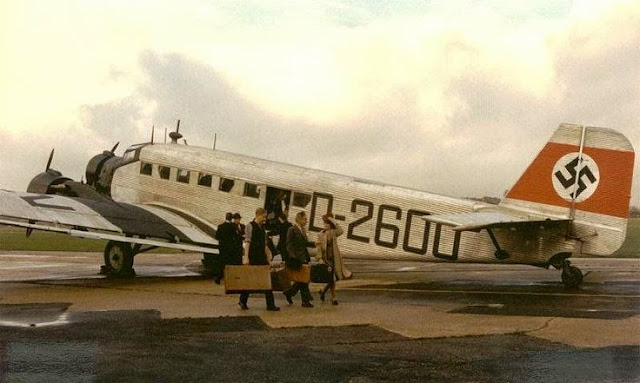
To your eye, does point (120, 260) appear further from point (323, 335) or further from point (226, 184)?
point (323, 335)

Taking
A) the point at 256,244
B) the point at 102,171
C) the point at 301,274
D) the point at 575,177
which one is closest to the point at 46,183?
the point at 102,171

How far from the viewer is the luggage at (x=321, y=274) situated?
11.5 metres

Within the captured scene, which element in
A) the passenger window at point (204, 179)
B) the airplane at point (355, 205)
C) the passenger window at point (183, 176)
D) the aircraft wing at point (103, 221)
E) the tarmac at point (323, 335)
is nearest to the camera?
the tarmac at point (323, 335)

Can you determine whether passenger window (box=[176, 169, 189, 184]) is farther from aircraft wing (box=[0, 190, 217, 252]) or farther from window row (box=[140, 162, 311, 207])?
aircraft wing (box=[0, 190, 217, 252])

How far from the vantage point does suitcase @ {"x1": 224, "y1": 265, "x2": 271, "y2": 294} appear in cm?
1021

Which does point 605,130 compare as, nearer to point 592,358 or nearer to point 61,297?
point 592,358

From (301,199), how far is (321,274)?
5.29 m

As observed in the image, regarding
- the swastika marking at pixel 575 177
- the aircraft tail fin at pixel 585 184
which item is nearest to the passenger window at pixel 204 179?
the aircraft tail fin at pixel 585 184

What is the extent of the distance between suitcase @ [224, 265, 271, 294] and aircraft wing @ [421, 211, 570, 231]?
3208mm

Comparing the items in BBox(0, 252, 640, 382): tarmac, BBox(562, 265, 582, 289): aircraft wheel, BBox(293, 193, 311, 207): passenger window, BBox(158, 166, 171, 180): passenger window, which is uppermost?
BBox(158, 166, 171, 180): passenger window

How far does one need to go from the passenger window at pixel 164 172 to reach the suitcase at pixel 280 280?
8.20 metres

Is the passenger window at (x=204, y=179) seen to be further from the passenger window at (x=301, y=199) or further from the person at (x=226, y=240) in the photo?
the person at (x=226, y=240)

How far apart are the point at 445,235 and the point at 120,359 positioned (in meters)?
9.65

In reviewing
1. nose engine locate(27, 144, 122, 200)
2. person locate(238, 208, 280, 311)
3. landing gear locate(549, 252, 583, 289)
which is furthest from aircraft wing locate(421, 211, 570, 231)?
nose engine locate(27, 144, 122, 200)
